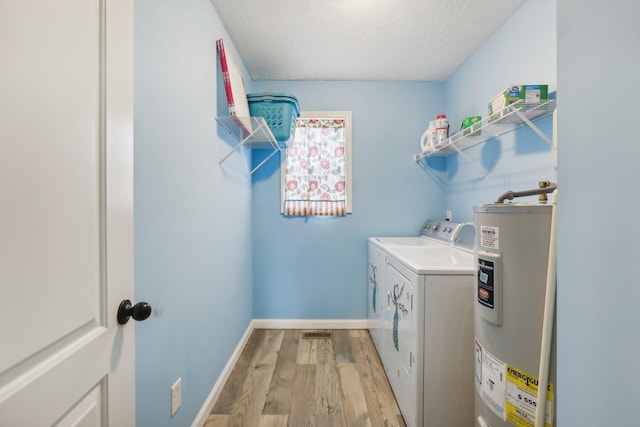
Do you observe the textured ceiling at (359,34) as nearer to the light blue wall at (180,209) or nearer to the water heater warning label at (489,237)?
the light blue wall at (180,209)

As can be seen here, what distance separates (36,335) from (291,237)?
227 cm

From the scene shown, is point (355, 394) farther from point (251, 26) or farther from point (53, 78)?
point (251, 26)

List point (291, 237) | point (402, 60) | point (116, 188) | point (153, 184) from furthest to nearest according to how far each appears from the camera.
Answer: point (291, 237), point (402, 60), point (153, 184), point (116, 188)

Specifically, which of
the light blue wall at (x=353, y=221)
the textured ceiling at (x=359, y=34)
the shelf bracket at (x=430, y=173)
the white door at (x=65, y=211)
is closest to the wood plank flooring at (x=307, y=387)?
the light blue wall at (x=353, y=221)

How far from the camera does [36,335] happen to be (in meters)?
0.46

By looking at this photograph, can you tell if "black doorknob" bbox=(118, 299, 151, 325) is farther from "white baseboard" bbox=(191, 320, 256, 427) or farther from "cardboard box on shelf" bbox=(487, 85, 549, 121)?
"cardboard box on shelf" bbox=(487, 85, 549, 121)

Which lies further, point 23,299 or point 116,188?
point 116,188

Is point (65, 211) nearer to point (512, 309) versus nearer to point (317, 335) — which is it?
point (512, 309)

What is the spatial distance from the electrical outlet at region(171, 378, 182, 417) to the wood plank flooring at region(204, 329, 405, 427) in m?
0.43

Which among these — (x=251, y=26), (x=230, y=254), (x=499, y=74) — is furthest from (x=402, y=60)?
(x=230, y=254)

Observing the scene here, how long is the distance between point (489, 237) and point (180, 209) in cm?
130

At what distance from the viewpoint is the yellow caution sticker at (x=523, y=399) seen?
828mm

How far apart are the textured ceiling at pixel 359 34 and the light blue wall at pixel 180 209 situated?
0.31m

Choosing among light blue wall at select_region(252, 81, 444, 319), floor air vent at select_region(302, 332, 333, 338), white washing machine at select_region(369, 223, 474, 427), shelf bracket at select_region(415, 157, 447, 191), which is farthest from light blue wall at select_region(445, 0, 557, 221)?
floor air vent at select_region(302, 332, 333, 338)
